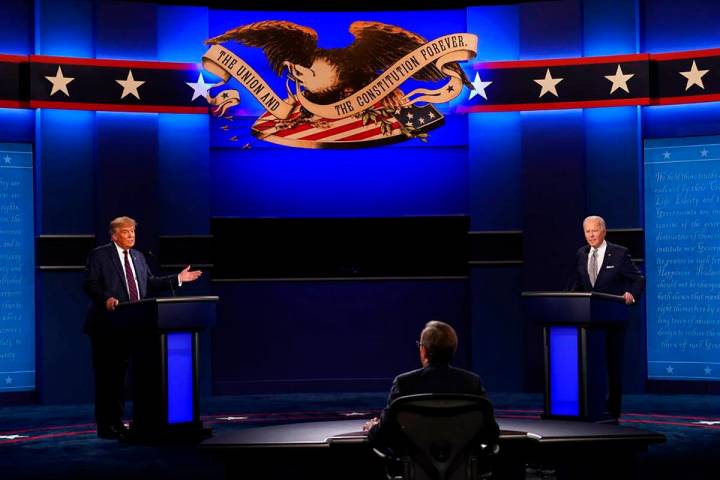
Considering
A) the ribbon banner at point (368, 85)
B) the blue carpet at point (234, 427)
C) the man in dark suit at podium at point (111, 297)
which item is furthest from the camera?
the ribbon banner at point (368, 85)

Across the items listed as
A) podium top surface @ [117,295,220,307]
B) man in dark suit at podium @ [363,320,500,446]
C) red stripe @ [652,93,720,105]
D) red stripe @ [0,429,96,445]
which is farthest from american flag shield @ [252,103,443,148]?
man in dark suit at podium @ [363,320,500,446]

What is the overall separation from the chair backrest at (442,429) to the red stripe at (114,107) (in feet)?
21.5

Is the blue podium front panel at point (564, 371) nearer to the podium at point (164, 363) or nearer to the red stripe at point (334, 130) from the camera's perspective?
the podium at point (164, 363)

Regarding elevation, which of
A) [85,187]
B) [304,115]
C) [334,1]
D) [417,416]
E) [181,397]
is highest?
[334,1]

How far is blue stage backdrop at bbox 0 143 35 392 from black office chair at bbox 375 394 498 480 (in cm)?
666

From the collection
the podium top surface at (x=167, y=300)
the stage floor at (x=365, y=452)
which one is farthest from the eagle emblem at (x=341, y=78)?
the stage floor at (x=365, y=452)

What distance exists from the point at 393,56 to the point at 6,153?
3.70 meters

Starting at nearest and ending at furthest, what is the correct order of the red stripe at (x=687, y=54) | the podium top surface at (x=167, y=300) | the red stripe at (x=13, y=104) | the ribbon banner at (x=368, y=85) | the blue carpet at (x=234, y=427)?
the blue carpet at (x=234, y=427)
the podium top surface at (x=167, y=300)
the red stripe at (x=13, y=104)
the red stripe at (x=687, y=54)
the ribbon banner at (x=368, y=85)

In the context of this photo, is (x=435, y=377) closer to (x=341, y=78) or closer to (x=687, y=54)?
(x=341, y=78)

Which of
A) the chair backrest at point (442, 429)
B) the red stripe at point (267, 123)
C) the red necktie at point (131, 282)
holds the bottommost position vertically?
the chair backrest at point (442, 429)

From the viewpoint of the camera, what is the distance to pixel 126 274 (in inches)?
280

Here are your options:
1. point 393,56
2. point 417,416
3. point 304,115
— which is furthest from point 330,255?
point 417,416

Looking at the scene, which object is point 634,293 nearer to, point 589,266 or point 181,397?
point 589,266

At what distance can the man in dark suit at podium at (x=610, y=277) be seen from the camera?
7156mm
